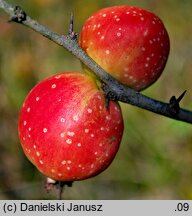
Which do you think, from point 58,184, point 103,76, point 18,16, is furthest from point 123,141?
point 18,16

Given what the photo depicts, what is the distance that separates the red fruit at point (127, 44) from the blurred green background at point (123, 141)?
1652mm

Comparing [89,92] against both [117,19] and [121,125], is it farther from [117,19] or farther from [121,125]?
[117,19]

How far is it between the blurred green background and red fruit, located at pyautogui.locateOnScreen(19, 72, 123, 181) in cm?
159

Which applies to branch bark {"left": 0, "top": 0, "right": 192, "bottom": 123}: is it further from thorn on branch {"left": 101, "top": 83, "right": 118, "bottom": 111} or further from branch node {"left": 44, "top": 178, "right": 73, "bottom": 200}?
branch node {"left": 44, "top": 178, "right": 73, "bottom": 200}

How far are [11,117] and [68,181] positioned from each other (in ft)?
6.58

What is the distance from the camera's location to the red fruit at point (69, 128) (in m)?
1.46

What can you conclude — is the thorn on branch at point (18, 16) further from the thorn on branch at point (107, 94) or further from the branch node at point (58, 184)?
the branch node at point (58, 184)

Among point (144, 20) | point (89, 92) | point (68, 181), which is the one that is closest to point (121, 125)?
point (89, 92)

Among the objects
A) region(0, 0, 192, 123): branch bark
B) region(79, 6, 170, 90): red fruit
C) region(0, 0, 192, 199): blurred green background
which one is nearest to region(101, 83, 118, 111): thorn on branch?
region(0, 0, 192, 123): branch bark

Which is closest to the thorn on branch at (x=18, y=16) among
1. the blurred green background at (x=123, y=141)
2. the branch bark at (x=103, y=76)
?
the branch bark at (x=103, y=76)

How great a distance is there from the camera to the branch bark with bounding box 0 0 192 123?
4.36ft

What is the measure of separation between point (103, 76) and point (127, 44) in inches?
8.8

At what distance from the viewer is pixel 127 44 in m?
1.58

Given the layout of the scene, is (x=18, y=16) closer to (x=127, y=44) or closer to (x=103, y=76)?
(x=103, y=76)
